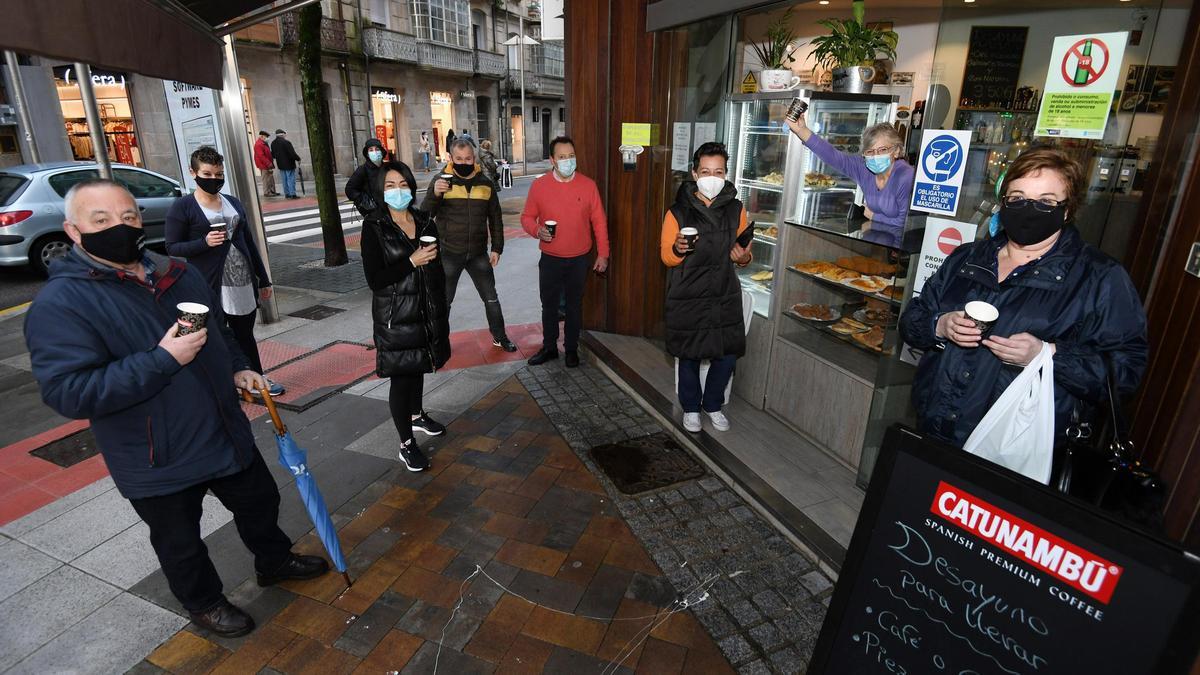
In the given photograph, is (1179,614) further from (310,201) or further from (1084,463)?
(310,201)

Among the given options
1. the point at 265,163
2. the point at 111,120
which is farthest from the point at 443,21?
the point at 111,120

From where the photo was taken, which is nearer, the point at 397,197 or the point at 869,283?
the point at 397,197

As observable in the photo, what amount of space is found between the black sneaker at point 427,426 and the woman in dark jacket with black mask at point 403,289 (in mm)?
461

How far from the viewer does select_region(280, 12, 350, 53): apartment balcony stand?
21.1 m

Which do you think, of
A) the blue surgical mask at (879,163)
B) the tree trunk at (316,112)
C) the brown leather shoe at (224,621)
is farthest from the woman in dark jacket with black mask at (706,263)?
the tree trunk at (316,112)

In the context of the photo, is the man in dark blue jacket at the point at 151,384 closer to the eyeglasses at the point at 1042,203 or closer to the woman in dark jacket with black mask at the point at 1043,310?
the woman in dark jacket with black mask at the point at 1043,310

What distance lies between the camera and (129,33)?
2297mm

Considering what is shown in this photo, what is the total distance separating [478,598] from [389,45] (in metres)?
27.0

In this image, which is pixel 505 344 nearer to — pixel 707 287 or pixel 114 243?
pixel 707 287

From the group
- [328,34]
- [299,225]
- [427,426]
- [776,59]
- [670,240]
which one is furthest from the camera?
[328,34]

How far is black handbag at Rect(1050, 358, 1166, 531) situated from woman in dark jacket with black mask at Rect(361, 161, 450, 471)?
305 centimetres

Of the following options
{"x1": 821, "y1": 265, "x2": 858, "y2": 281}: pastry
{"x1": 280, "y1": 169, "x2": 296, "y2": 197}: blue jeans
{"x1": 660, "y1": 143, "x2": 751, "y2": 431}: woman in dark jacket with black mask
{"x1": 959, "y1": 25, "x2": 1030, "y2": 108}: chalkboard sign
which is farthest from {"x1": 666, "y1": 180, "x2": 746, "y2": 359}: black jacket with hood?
{"x1": 280, "y1": 169, "x2": 296, "y2": 197}: blue jeans

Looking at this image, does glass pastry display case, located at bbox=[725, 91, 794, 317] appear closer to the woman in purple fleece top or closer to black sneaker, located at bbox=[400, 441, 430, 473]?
the woman in purple fleece top

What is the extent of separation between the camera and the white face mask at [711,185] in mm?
3816
